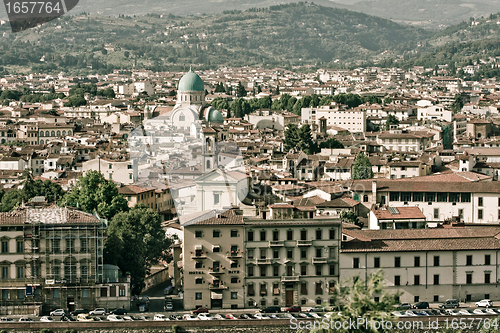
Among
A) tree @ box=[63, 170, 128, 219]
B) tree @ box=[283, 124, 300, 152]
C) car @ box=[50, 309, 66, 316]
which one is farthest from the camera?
tree @ box=[283, 124, 300, 152]

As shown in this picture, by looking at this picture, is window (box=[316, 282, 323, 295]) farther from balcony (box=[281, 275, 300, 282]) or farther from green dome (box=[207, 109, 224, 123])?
green dome (box=[207, 109, 224, 123])

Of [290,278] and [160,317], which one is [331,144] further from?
[160,317]

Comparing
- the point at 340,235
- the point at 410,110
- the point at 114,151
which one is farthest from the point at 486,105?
the point at 340,235

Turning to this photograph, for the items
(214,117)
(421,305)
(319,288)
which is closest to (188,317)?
(319,288)

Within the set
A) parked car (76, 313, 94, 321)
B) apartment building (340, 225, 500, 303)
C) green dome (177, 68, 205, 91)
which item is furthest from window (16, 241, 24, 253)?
green dome (177, 68, 205, 91)

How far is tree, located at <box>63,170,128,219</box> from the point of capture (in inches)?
1340

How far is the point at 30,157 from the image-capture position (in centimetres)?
5172

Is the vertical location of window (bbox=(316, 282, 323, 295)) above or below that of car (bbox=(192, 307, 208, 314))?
above

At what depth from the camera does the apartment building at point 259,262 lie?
→ 25859 mm

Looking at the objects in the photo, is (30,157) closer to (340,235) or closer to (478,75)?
(340,235)

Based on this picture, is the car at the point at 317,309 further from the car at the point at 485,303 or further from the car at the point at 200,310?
the car at the point at 485,303

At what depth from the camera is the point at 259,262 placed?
25859 millimetres

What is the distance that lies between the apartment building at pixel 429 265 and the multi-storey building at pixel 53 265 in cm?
695

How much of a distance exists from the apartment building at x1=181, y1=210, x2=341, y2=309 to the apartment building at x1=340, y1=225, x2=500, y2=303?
73 centimetres
